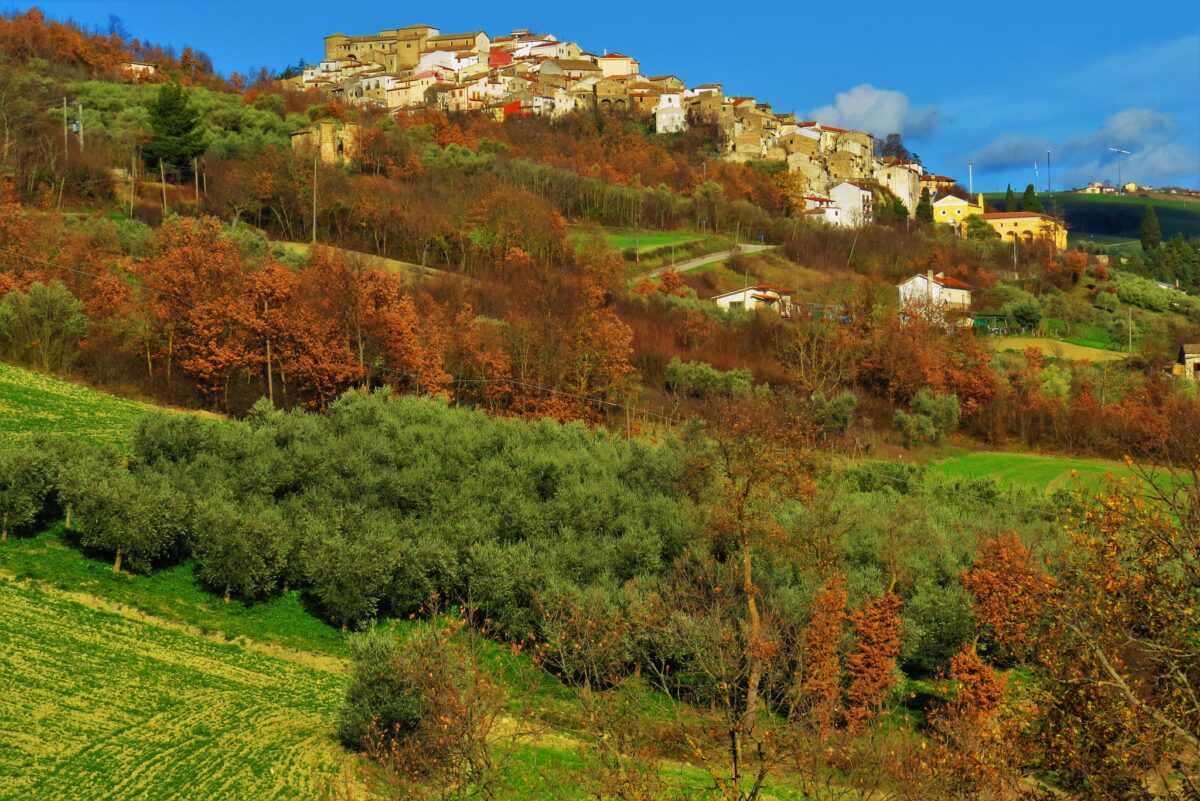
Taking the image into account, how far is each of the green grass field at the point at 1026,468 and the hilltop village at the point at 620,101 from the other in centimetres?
5680

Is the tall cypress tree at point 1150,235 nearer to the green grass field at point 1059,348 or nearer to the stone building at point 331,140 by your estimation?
the green grass field at point 1059,348

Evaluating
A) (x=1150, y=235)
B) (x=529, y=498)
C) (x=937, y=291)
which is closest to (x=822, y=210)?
(x=937, y=291)

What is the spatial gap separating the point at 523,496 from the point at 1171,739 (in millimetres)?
19887

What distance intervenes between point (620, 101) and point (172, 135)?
6728cm

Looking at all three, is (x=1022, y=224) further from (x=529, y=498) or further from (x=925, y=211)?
(x=529, y=498)

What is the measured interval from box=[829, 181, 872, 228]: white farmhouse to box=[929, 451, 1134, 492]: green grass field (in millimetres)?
59102

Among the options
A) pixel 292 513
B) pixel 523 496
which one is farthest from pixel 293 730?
pixel 523 496

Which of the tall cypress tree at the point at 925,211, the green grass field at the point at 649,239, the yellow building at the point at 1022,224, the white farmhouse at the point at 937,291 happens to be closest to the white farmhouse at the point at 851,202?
the tall cypress tree at the point at 925,211

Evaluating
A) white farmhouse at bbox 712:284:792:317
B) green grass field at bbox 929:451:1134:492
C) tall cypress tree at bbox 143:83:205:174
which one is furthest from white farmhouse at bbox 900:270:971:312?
tall cypress tree at bbox 143:83:205:174

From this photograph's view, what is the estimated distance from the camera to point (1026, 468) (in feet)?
155

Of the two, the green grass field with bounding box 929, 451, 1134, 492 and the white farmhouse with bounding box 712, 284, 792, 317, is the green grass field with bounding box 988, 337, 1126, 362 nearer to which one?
the white farmhouse with bounding box 712, 284, 792, 317

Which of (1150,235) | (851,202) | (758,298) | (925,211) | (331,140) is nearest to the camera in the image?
(758,298)

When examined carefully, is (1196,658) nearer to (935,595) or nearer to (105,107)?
(935,595)

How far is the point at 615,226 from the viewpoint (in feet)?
272
